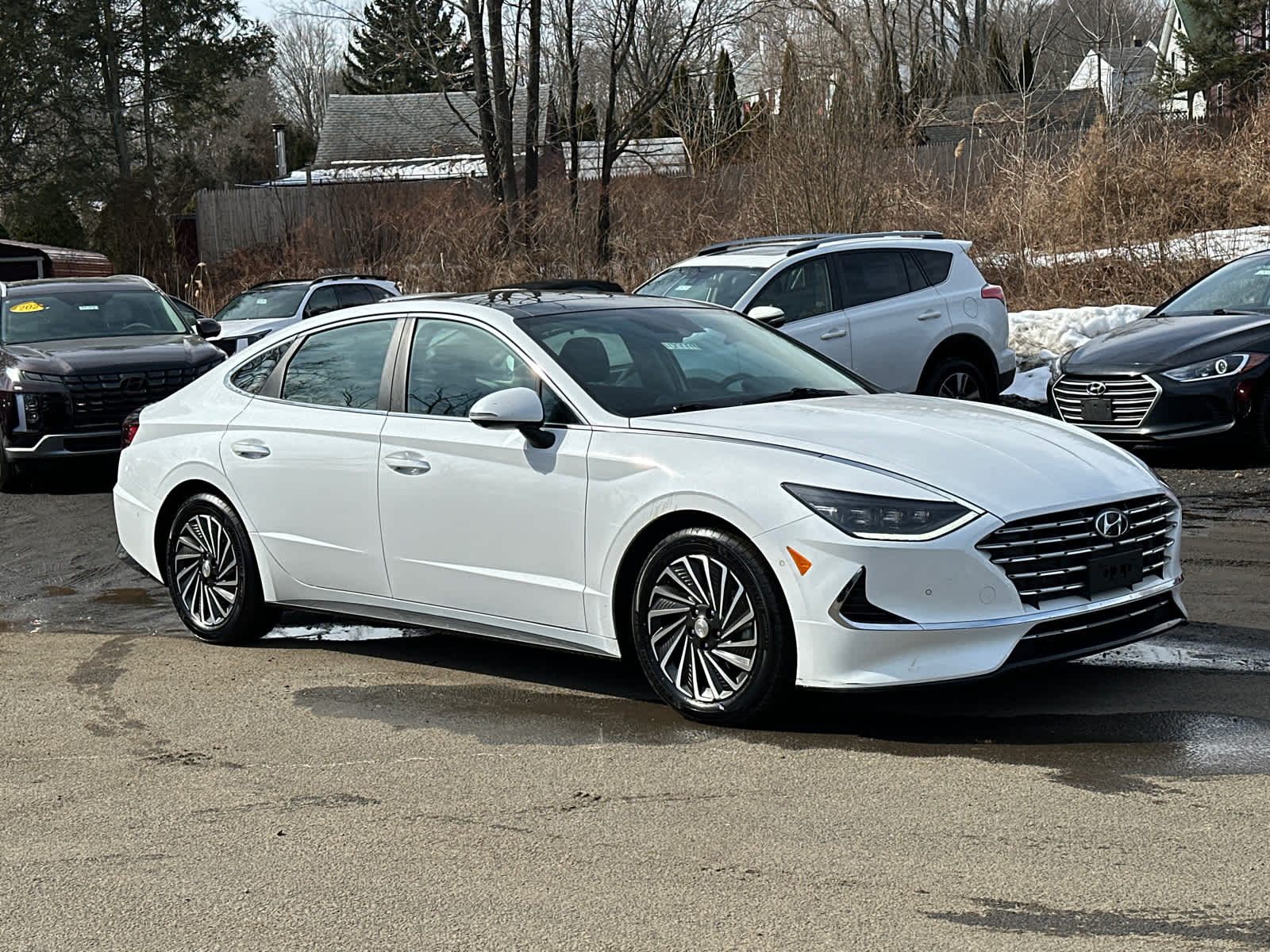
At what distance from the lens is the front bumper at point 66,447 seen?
13.0 meters

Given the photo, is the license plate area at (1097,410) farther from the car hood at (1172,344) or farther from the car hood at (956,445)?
the car hood at (956,445)

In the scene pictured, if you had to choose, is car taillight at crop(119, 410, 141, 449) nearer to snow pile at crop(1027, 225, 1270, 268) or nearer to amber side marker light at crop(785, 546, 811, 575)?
amber side marker light at crop(785, 546, 811, 575)

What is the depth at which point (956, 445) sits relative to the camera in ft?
18.2

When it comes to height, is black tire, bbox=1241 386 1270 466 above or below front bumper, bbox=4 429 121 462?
above

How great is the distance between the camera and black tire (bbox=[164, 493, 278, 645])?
7164mm

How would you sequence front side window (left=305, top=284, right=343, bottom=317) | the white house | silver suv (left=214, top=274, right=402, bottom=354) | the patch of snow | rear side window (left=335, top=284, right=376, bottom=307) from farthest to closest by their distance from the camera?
1. the white house
2. rear side window (left=335, top=284, right=376, bottom=307)
3. front side window (left=305, top=284, right=343, bottom=317)
4. silver suv (left=214, top=274, right=402, bottom=354)
5. the patch of snow

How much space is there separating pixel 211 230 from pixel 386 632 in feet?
116

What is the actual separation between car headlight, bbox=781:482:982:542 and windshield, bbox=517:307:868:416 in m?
1.05

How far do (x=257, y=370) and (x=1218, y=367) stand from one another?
733cm

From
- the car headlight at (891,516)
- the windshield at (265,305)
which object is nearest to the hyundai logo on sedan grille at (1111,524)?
the car headlight at (891,516)

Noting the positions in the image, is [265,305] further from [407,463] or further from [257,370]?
[407,463]

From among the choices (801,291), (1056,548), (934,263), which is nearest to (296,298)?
(801,291)

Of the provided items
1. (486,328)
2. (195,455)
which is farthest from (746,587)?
(195,455)

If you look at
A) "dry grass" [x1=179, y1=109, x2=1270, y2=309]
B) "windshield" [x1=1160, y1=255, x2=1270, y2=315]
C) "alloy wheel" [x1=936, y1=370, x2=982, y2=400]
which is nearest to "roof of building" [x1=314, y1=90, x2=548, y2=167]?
"dry grass" [x1=179, y1=109, x2=1270, y2=309]
